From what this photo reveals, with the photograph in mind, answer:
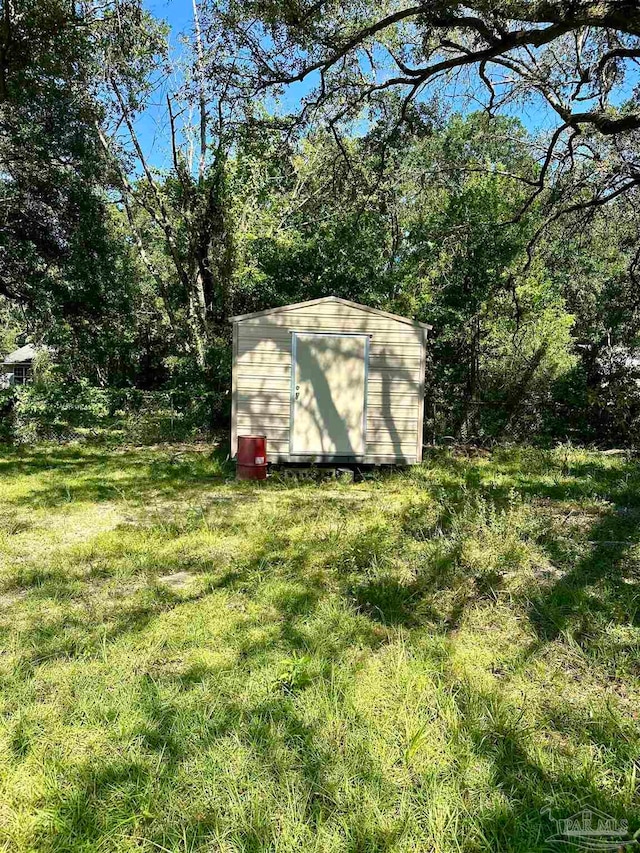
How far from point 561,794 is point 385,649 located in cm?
97

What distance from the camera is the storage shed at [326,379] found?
22.7ft

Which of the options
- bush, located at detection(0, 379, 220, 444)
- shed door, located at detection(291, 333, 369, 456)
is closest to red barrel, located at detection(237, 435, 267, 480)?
shed door, located at detection(291, 333, 369, 456)

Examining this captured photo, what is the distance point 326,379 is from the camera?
7.04 metres

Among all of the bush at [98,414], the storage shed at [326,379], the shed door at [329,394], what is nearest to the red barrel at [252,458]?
the storage shed at [326,379]

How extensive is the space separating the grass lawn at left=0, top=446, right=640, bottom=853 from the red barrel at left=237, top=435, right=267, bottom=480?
185 cm

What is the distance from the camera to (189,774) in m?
1.74

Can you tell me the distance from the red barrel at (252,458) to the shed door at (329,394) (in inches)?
22.5

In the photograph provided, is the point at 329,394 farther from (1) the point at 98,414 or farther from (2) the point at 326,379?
(1) the point at 98,414

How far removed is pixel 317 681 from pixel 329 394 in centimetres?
501

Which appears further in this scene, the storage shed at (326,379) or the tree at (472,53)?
the storage shed at (326,379)

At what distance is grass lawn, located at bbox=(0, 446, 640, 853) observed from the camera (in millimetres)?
1611

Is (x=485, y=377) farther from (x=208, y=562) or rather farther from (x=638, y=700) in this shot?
(x=638, y=700)

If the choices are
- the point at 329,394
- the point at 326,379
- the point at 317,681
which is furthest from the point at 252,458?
the point at 317,681

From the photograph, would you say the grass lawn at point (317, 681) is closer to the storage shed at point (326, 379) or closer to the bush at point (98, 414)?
the storage shed at point (326, 379)
